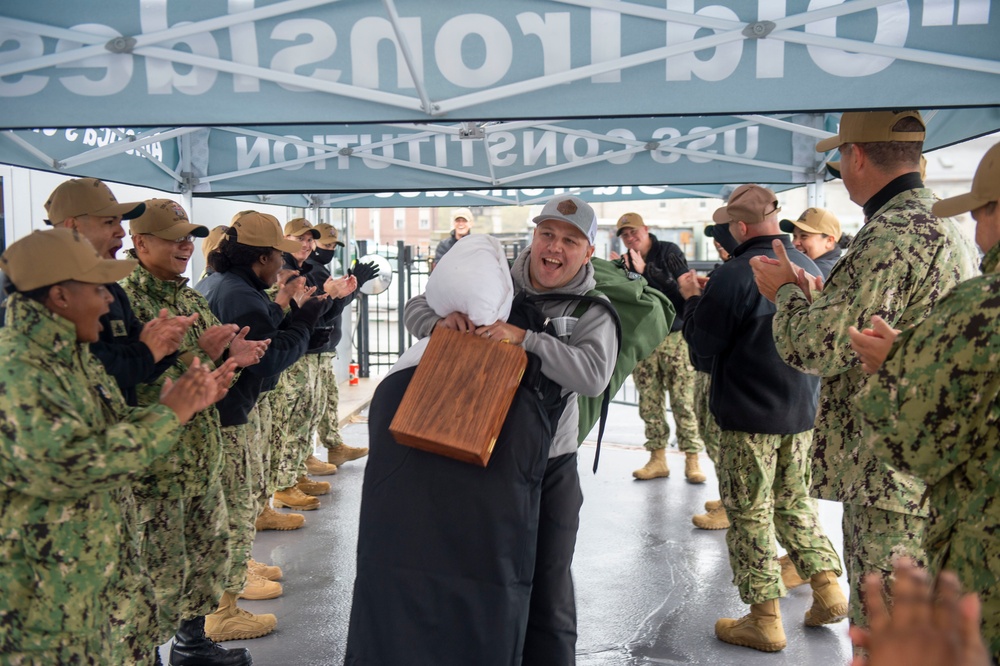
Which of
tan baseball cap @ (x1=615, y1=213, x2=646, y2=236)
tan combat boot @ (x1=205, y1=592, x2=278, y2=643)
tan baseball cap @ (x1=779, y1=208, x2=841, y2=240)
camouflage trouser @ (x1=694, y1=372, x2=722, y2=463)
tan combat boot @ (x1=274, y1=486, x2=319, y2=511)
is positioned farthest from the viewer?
tan baseball cap @ (x1=615, y1=213, x2=646, y2=236)

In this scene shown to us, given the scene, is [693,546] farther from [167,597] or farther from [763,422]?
[167,597]

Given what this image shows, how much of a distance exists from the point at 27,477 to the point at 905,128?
2.70 m

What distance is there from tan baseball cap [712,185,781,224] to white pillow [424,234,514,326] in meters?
1.75

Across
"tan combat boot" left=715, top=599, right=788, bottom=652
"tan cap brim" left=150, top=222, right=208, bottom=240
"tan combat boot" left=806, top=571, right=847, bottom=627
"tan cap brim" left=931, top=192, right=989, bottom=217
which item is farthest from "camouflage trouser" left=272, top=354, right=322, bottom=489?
"tan cap brim" left=931, top=192, right=989, bottom=217

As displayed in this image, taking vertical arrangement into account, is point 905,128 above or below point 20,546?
above

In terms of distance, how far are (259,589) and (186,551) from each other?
1.26 meters

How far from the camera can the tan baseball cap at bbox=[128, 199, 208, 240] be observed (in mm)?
3215

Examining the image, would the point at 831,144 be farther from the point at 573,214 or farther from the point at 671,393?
the point at 671,393

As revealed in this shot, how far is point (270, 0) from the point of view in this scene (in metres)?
2.90

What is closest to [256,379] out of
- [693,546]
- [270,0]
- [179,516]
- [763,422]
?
[179,516]

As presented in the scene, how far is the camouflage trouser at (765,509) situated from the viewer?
12.4 ft

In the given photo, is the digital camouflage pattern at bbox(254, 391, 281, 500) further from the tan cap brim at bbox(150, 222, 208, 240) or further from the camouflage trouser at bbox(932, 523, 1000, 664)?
the camouflage trouser at bbox(932, 523, 1000, 664)

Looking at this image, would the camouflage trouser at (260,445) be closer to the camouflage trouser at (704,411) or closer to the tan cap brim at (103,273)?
the tan cap brim at (103,273)

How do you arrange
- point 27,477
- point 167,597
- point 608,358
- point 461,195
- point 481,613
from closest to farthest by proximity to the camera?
point 27,477
point 481,613
point 608,358
point 167,597
point 461,195
